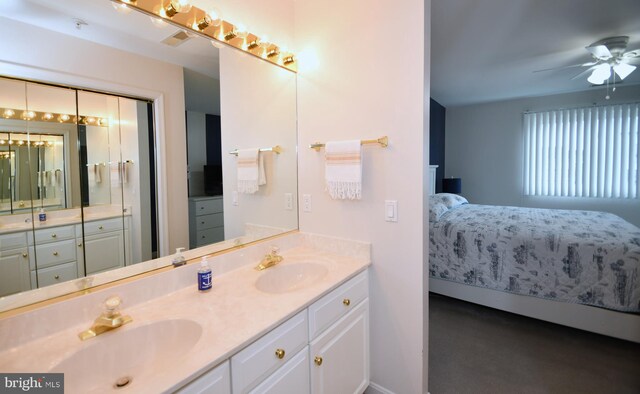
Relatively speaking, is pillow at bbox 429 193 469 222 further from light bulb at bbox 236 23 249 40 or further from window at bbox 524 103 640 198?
light bulb at bbox 236 23 249 40

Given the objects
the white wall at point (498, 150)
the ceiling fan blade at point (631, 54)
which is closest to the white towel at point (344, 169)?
the ceiling fan blade at point (631, 54)

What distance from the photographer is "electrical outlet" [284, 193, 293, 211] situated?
201 centimetres

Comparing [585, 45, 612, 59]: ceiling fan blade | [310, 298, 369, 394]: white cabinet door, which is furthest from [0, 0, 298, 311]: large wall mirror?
[585, 45, 612, 59]: ceiling fan blade

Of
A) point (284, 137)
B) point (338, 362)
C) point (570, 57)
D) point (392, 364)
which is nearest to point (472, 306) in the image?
point (392, 364)

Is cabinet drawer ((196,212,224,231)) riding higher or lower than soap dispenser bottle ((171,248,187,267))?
higher

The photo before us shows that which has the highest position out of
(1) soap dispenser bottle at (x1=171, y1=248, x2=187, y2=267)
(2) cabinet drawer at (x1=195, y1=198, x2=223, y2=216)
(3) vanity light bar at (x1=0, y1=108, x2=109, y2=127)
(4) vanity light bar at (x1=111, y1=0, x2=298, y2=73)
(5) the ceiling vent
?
(4) vanity light bar at (x1=111, y1=0, x2=298, y2=73)

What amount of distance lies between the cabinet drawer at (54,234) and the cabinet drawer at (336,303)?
97cm

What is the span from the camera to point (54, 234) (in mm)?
1007

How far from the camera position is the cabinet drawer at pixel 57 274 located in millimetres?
978

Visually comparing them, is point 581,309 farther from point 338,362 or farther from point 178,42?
point 178,42

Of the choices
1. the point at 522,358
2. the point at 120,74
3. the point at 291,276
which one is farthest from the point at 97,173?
the point at 522,358

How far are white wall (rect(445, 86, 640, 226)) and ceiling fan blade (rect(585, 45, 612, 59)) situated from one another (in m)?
2.08

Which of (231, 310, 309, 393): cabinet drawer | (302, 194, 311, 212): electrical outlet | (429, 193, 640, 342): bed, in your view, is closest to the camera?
(231, 310, 309, 393): cabinet drawer

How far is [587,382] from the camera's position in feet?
6.02
